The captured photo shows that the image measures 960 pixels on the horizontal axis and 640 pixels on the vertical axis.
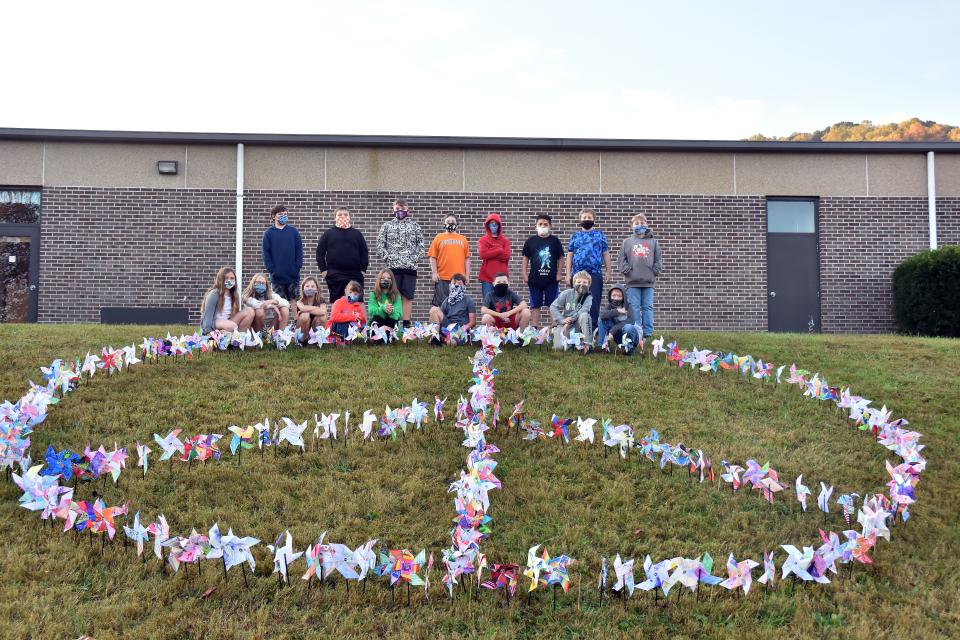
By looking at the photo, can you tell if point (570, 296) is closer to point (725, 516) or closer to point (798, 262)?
point (725, 516)

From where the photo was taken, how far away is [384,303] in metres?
8.83

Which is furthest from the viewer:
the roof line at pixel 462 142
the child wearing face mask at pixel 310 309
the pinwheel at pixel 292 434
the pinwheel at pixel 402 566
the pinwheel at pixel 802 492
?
the roof line at pixel 462 142

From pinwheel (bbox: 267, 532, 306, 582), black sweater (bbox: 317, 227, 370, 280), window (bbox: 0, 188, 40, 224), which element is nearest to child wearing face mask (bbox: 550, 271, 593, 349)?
black sweater (bbox: 317, 227, 370, 280)

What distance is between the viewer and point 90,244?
13812 mm

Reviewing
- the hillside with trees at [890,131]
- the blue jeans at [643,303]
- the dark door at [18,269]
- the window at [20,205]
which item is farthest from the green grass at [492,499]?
the hillside with trees at [890,131]

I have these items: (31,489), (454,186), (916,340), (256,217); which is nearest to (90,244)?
(256,217)

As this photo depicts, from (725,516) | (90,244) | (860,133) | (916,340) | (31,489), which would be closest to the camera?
(31,489)

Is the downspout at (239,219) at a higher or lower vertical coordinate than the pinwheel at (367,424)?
higher

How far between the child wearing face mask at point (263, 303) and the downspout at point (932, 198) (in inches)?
500

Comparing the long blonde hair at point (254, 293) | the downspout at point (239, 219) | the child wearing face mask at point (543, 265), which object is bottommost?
the long blonde hair at point (254, 293)

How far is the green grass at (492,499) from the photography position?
355cm

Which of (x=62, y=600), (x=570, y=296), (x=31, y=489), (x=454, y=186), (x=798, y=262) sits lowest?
(x=62, y=600)

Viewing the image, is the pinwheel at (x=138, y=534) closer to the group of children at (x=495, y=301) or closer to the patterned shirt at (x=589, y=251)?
the group of children at (x=495, y=301)

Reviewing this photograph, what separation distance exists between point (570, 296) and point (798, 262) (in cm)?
802
